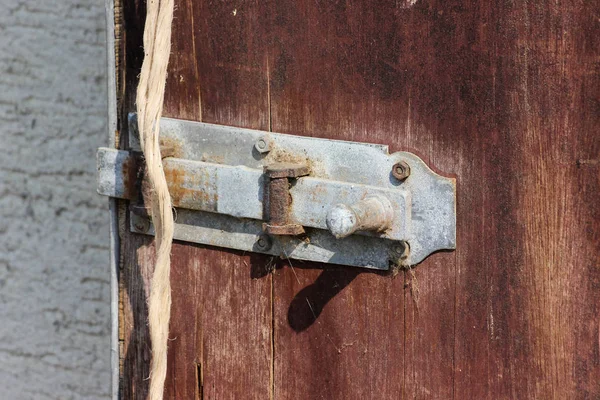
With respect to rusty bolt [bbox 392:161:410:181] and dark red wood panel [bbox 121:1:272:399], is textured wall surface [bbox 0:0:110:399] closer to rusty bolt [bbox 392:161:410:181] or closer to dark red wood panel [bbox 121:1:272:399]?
dark red wood panel [bbox 121:1:272:399]

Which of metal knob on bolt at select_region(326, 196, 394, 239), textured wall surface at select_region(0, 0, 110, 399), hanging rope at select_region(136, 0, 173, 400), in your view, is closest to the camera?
metal knob on bolt at select_region(326, 196, 394, 239)

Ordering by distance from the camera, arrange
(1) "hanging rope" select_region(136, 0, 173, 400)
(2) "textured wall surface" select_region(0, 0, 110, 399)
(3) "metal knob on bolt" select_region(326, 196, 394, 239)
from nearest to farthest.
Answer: (3) "metal knob on bolt" select_region(326, 196, 394, 239)
(1) "hanging rope" select_region(136, 0, 173, 400)
(2) "textured wall surface" select_region(0, 0, 110, 399)

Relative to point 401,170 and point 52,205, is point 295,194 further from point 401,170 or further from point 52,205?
point 52,205

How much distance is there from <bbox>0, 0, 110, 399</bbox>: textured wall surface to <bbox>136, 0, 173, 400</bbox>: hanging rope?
592mm

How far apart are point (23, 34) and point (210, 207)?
0.80 m

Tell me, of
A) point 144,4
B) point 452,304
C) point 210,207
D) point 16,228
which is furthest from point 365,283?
point 16,228

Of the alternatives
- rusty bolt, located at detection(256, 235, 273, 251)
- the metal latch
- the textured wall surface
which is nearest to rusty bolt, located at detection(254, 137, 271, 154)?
the metal latch

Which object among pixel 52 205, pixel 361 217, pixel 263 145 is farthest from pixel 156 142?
pixel 52 205

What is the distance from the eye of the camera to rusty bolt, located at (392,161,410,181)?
Result: 969 mm

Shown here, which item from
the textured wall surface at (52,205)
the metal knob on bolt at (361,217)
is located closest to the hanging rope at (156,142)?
the metal knob on bolt at (361,217)

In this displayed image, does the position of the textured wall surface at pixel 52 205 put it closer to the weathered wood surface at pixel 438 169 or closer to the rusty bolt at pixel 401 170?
the weathered wood surface at pixel 438 169

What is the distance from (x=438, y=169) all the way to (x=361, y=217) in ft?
0.41

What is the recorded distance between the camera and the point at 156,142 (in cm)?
104

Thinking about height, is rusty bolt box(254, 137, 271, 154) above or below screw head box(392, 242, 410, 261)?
above
